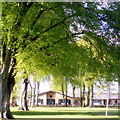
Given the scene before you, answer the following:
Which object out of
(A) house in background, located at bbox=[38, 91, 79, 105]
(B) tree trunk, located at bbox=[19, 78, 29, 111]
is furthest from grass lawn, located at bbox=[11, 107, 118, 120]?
(A) house in background, located at bbox=[38, 91, 79, 105]

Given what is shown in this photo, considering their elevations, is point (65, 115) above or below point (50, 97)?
above

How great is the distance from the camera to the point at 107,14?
13812 millimetres

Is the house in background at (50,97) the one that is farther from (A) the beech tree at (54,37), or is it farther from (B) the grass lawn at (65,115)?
(A) the beech tree at (54,37)

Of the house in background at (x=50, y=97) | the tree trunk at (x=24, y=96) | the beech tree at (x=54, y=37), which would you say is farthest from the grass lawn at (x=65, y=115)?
the house in background at (x=50, y=97)

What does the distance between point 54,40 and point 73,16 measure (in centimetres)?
203

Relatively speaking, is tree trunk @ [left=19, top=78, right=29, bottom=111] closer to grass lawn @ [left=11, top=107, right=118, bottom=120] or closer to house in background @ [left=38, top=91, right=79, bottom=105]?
grass lawn @ [left=11, top=107, right=118, bottom=120]

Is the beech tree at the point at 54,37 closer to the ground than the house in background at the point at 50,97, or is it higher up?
higher up

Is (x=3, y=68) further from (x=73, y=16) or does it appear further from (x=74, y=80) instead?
(x=74, y=80)

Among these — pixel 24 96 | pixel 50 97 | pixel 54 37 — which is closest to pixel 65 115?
pixel 54 37

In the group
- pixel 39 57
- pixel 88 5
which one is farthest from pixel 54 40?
pixel 88 5

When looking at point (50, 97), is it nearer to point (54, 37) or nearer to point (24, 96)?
point (24, 96)

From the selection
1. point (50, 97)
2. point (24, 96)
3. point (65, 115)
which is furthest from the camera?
point (50, 97)

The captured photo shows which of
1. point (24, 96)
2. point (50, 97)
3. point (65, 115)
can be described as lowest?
point (50, 97)

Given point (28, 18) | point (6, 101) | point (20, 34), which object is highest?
point (28, 18)
